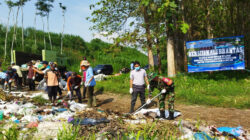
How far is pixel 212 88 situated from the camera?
9.21 meters

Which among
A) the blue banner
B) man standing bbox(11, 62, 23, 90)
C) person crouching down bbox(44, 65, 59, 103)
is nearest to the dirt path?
person crouching down bbox(44, 65, 59, 103)

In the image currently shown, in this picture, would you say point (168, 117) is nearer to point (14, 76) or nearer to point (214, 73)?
point (214, 73)

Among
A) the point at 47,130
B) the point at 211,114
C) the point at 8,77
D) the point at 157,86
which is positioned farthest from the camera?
the point at 8,77

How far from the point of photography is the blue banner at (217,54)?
981 centimetres

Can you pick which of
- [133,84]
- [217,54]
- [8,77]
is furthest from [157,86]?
Result: [8,77]

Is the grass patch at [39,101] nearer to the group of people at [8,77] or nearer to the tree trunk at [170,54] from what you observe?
the group of people at [8,77]

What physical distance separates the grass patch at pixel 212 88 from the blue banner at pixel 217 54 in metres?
0.67

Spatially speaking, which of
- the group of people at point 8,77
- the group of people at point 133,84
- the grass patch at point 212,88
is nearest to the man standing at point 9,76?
the group of people at point 8,77

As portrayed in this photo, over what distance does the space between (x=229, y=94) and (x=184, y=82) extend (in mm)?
2293

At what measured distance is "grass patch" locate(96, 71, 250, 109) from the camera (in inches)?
308

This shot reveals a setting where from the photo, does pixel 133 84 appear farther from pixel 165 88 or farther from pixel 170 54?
pixel 170 54

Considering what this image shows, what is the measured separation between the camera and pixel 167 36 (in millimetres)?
11391

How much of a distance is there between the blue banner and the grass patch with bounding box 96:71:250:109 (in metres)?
0.67

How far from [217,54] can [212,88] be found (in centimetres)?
183
